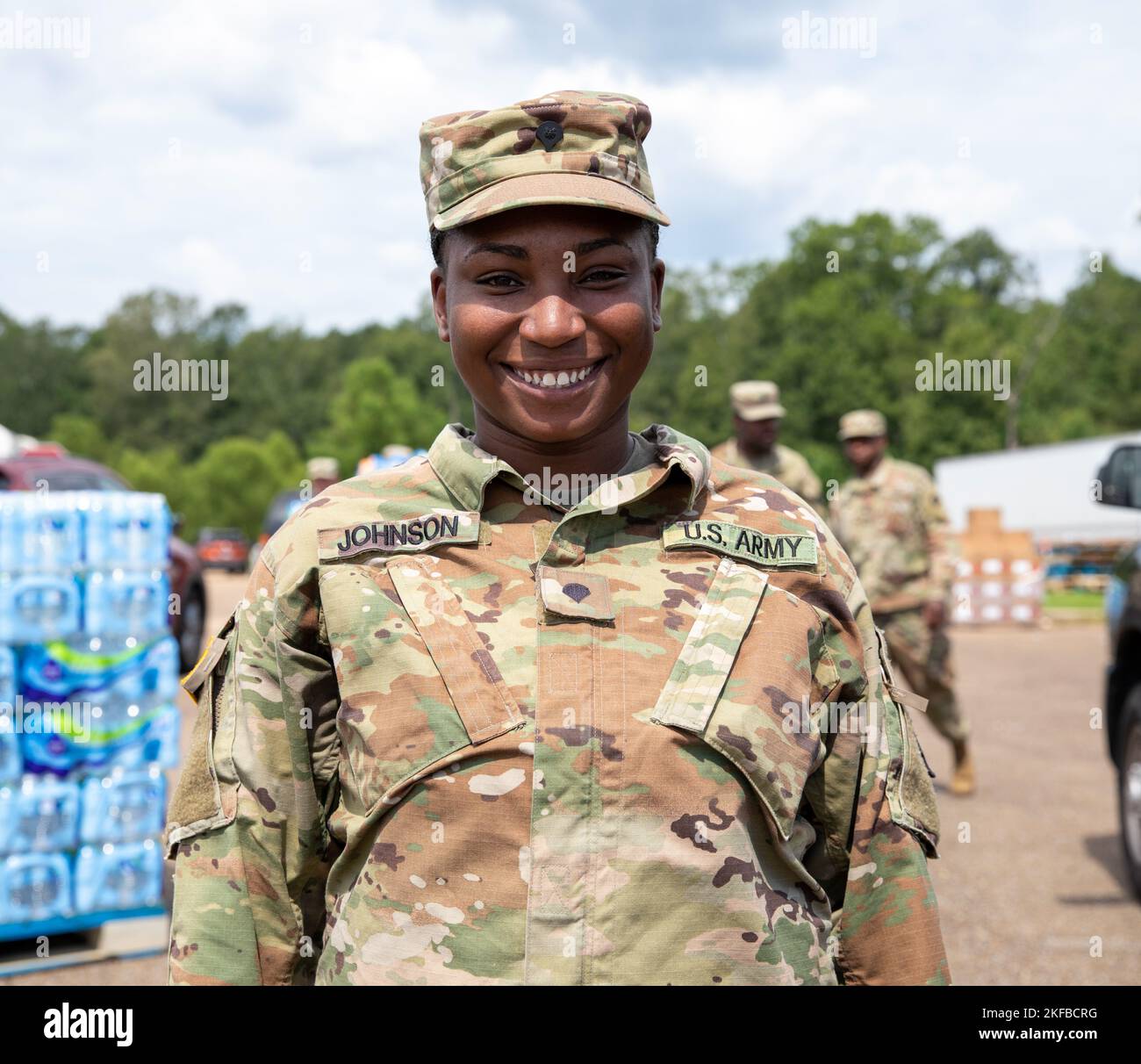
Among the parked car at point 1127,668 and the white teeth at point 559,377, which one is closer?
the white teeth at point 559,377

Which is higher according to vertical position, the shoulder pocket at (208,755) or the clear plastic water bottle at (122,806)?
the shoulder pocket at (208,755)

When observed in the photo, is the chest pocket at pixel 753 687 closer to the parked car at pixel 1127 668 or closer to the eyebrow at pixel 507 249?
the eyebrow at pixel 507 249

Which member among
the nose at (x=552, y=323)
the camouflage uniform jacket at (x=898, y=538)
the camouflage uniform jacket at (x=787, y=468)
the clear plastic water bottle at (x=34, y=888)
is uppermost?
the camouflage uniform jacket at (x=787, y=468)

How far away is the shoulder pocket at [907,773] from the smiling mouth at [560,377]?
2.00 ft

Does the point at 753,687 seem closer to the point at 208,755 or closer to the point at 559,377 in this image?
the point at 559,377

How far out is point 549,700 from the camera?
64.4 inches

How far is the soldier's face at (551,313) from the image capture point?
1.71 m

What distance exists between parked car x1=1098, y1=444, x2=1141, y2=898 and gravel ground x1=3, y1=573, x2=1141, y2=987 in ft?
1.32

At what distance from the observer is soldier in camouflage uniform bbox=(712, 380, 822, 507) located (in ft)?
23.9

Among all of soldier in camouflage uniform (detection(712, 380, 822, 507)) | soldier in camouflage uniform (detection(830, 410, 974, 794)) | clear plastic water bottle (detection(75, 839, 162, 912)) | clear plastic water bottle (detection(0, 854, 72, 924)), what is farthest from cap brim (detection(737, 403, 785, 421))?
clear plastic water bottle (detection(0, 854, 72, 924))

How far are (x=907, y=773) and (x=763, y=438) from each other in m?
5.60

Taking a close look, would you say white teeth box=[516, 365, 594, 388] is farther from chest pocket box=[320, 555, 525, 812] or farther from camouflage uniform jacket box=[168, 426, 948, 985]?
chest pocket box=[320, 555, 525, 812]

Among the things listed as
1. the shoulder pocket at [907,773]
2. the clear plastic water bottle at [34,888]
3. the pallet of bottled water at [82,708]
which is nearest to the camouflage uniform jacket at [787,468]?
the pallet of bottled water at [82,708]

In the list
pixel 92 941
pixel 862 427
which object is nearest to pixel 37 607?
pixel 92 941
